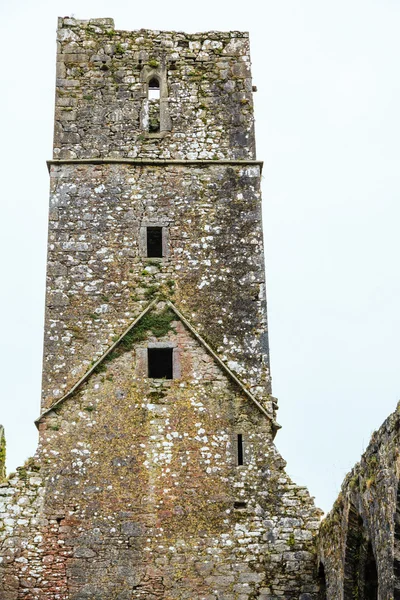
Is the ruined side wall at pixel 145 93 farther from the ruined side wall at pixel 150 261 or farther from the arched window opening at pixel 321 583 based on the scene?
the arched window opening at pixel 321 583

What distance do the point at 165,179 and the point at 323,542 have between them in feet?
21.6

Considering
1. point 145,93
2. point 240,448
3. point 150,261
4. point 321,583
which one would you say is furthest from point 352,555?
point 145,93

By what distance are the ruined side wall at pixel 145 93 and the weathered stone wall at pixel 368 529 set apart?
23.0 ft

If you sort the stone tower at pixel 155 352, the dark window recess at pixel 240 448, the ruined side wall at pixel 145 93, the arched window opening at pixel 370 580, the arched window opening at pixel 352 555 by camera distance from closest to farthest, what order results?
the arched window opening at pixel 370 580 → the arched window opening at pixel 352 555 → the stone tower at pixel 155 352 → the dark window recess at pixel 240 448 → the ruined side wall at pixel 145 93

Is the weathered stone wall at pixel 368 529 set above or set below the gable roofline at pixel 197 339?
below

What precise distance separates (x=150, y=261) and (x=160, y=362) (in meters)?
1.64

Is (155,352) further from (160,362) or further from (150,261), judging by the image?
(150,261)

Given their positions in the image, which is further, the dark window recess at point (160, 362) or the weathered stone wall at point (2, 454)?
the weathered stone wall at point (2, 454)

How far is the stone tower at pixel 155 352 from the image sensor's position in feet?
51.4

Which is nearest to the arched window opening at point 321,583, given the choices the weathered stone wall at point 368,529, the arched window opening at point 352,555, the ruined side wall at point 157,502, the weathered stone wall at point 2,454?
the ruined side wall at point 157,502

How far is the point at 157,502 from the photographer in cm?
1605

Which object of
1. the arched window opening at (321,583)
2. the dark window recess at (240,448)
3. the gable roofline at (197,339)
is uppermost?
the gable roofline at (197,339)

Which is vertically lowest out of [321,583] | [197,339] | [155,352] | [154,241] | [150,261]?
[321,583]

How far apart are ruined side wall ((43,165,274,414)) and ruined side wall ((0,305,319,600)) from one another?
53cm
